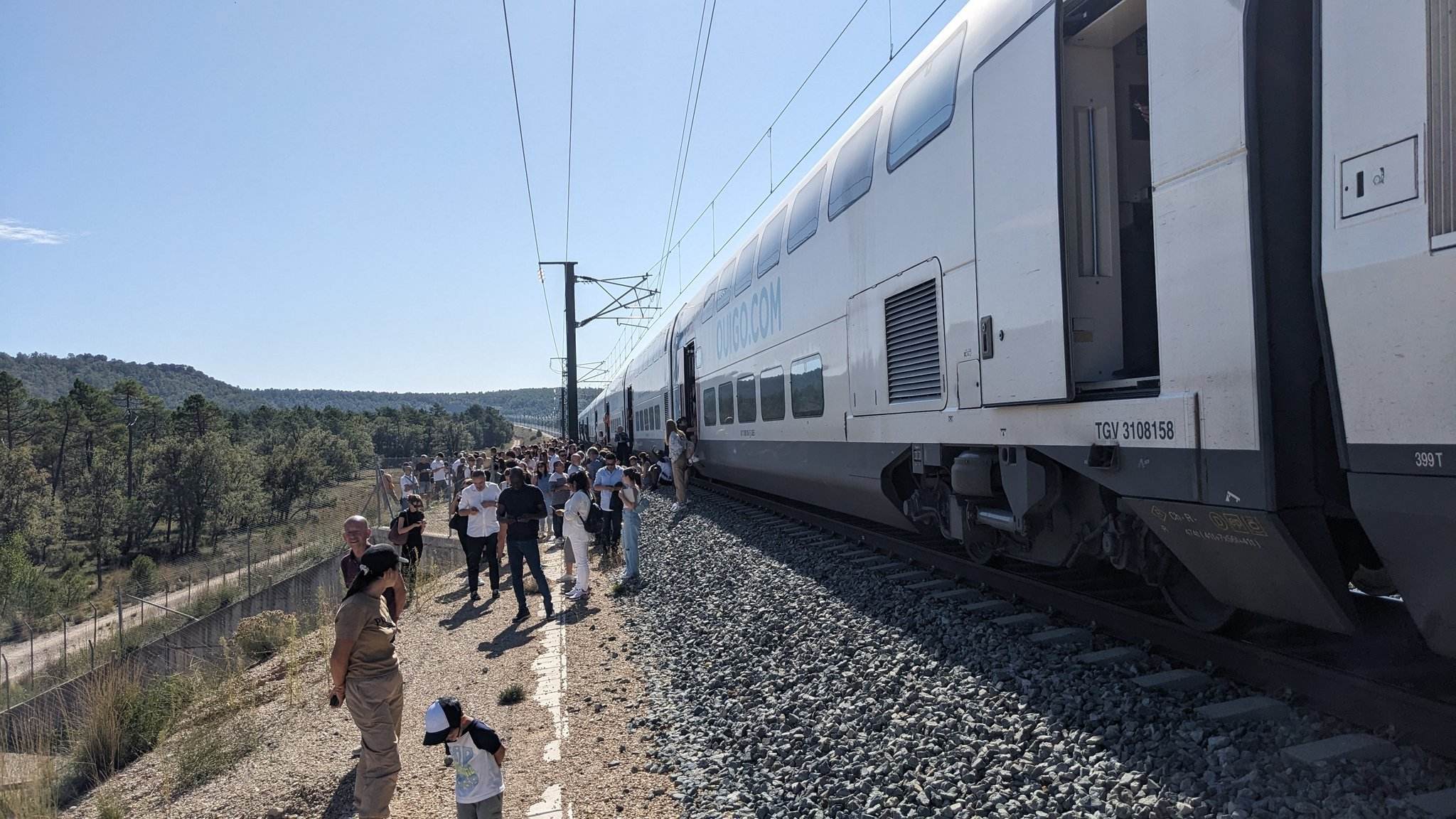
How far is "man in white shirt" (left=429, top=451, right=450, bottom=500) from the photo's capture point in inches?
1160

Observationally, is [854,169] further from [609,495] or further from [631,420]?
[631,420]

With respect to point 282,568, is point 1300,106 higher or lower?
higher

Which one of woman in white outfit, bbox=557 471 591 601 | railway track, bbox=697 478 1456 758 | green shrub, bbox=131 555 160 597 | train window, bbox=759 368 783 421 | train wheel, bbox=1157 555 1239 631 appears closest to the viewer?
railway track, bbox=697 478 1456 758

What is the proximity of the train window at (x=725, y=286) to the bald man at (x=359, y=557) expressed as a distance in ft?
29.1

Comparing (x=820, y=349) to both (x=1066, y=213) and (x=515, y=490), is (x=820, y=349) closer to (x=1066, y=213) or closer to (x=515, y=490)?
(x=515, y=490)

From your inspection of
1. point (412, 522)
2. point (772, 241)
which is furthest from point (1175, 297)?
point (412, 522)

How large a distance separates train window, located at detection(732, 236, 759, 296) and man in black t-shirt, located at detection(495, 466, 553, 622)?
5039 millimetres

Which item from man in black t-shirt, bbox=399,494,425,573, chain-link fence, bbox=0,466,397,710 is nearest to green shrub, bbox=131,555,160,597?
chain-link fence, bbox=0,466,397,710

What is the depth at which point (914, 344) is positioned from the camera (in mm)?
6926

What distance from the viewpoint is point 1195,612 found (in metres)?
4.85

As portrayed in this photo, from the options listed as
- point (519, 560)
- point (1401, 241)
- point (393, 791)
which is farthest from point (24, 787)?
point (1401, 241)

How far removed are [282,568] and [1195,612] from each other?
133 ft

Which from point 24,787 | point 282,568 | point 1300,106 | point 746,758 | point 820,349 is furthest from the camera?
point 282,568

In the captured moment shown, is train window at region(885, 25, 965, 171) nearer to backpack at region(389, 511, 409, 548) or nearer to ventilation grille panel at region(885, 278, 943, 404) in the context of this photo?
→ ventilation grille panel at region(885, 278, 943, 404)
